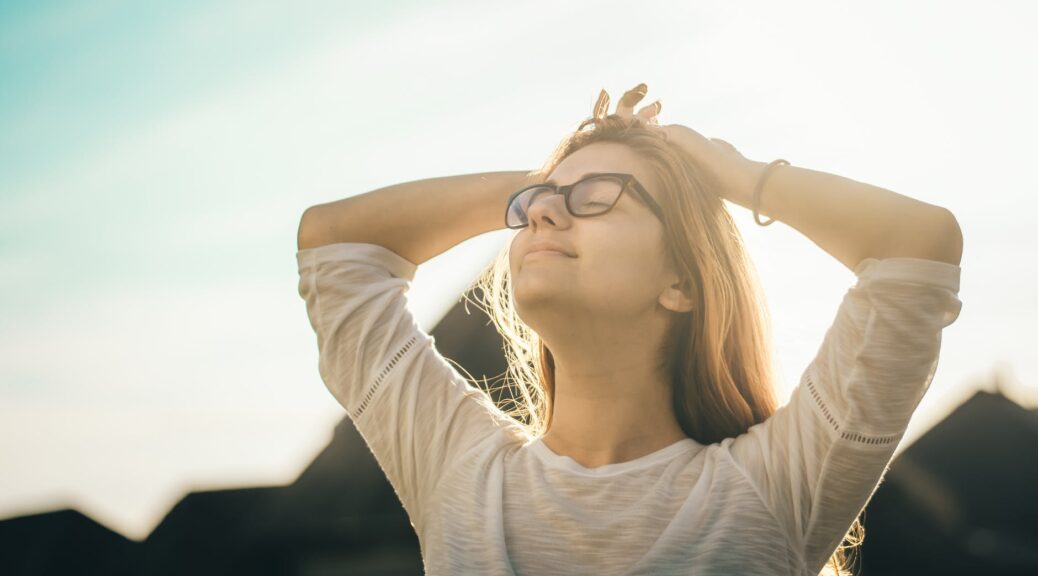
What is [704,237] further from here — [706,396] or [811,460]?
[811,460]

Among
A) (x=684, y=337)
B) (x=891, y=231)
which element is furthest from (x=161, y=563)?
(x=891, y=231)

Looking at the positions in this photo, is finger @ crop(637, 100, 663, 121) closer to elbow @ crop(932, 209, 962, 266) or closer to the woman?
the woman

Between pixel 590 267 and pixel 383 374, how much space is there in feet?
2.17

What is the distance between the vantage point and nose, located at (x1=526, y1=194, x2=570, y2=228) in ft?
8.41

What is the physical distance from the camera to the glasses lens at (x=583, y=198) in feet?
8.52

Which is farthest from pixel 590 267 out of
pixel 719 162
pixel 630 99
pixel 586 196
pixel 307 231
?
pixel 307 231

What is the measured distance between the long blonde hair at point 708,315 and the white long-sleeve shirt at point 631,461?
0.63 feet

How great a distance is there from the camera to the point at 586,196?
8.61 feet

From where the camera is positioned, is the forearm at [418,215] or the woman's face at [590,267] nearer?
the woman's face at [590,267]

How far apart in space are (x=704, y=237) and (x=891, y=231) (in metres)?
0.63

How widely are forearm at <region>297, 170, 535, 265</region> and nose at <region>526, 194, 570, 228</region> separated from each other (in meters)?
0.28

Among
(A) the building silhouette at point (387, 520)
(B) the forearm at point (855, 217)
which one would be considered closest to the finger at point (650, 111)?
(B) the forearm at point (855, 217)

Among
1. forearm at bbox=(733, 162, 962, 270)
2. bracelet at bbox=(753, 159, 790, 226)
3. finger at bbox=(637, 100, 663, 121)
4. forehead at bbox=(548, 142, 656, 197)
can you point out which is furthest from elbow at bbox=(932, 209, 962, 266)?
finger at bbox=(637, 100, 663, 121)

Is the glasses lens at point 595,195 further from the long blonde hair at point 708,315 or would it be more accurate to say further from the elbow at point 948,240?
the elbow at point 948,240
